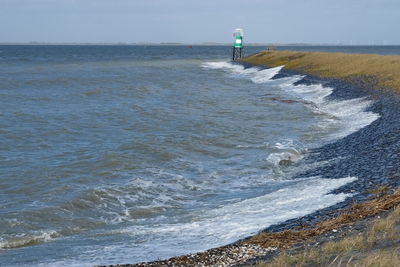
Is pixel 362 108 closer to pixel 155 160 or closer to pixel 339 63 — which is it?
pixel 155 160

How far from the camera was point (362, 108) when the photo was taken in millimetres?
28641

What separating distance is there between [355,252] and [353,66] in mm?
42297

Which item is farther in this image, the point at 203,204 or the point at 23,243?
the point at 203,204

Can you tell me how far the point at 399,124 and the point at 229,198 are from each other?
960cm

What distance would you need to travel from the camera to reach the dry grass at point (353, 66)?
118 feet

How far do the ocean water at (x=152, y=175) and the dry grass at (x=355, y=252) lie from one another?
8.65 ft

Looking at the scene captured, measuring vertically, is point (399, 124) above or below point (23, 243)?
above

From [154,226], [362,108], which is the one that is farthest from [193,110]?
[154,226]

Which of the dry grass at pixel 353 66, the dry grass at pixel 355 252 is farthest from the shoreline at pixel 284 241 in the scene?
the dry grass at pixel 353 66

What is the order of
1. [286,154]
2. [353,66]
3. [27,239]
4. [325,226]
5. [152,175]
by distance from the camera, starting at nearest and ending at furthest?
[325,226], [27,239], [152,175], [286,154], [353,66]

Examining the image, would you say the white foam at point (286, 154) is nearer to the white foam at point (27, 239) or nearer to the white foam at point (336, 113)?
the white foam at point (336, 113)

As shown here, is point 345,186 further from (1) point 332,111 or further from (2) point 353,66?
(2) point 353,66

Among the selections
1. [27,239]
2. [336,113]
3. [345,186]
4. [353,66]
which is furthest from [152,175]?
[353,66]

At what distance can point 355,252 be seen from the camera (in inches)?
295
